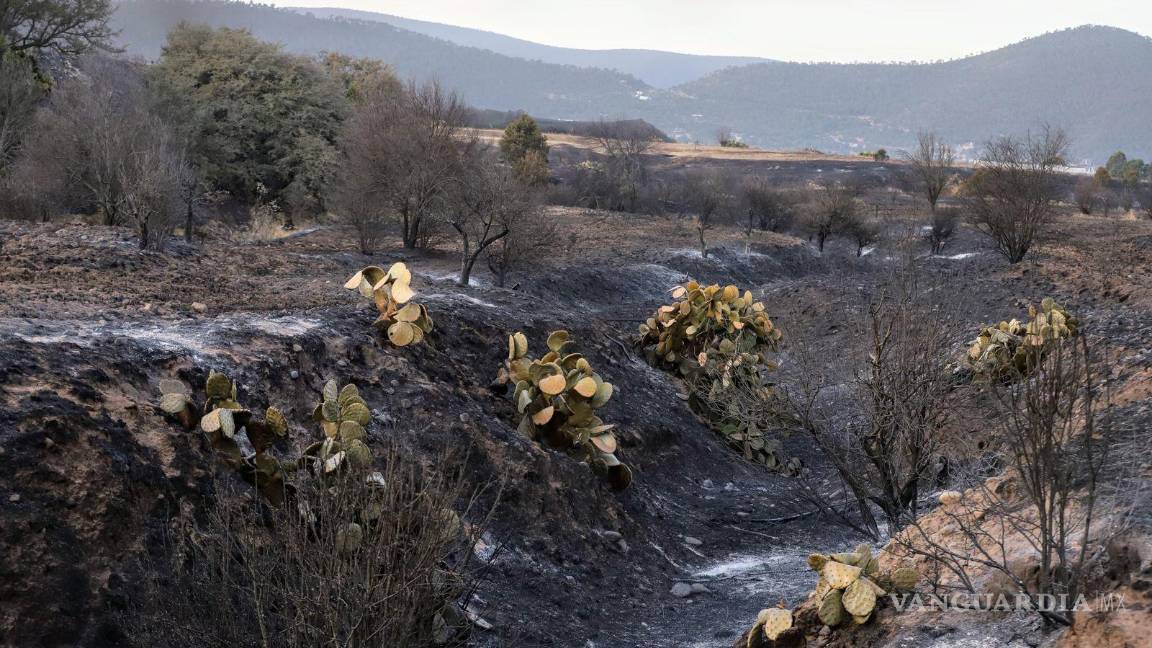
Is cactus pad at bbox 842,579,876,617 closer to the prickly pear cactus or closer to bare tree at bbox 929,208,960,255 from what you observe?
the prickly pear cactus

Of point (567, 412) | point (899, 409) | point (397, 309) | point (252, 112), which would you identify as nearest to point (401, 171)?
point (252, 112)

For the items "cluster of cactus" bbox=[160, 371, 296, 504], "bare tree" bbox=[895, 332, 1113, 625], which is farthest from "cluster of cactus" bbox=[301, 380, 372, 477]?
"bare tree" bbox=[895, 332, 1113, 625]

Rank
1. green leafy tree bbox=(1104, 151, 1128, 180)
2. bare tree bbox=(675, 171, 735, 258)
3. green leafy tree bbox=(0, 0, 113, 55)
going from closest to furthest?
green leafy tree bbox=(0, 0, 113, 55) < bare tree bbox=(675, 171, 735, 258) < green leafy tree bbox=(1104, 151, 1128, 180)

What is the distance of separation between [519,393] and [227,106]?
2052 centimetres

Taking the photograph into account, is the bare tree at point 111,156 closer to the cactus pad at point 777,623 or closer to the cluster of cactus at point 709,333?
the cluster of cactus at point 709,333

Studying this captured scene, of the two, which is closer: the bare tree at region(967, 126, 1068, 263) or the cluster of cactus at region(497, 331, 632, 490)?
the cluster of cactus at region(497, 331, 632, 490)

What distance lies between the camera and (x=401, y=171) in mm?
17469

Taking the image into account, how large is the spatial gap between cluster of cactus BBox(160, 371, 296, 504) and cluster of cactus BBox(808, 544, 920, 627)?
2.49 m

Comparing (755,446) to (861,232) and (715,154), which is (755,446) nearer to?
(861,232)

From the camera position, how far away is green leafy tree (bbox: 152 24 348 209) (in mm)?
23922

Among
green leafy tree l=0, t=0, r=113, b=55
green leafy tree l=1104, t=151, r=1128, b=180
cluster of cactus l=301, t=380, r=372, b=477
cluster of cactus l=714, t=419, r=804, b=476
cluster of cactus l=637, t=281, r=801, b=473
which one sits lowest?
cluster of cactus l=714, t=419, r=804, b=476

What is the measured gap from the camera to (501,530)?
563cm

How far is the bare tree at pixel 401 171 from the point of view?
1717 cm

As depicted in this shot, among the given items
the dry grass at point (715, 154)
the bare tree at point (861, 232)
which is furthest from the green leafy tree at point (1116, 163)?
the bare tree at point (861, 232)
